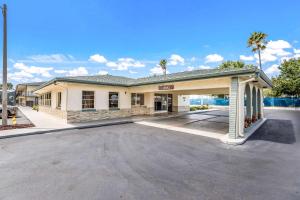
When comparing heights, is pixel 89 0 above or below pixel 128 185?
above

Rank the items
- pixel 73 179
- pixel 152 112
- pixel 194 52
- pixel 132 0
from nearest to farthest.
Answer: pixel 73 179 < pixel 132 0 < pixel 152 112 < pixel 194 52

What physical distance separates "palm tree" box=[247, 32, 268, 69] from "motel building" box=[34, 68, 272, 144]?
21.2 meters

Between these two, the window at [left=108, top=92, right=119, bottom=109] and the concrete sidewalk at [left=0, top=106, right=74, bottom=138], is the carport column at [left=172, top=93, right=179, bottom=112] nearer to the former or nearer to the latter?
the window at [left=108, top=92, right=119, bottom=109]

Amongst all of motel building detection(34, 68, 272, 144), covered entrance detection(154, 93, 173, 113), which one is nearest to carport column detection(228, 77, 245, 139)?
motel building detection(34, 68, 272, 144)

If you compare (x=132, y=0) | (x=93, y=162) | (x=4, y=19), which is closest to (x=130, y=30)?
(x=132, y=0)

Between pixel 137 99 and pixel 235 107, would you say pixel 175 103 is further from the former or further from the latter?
pixel 235 107

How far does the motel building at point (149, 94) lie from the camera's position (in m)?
8.69

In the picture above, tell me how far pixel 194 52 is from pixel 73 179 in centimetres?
2548

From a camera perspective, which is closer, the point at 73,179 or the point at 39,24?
the point at 73,179

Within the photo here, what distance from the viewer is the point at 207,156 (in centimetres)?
616

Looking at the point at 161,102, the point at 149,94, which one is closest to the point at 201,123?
the point at 149,94

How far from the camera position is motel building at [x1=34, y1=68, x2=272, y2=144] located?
8688 millimetres

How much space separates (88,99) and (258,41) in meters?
32.6

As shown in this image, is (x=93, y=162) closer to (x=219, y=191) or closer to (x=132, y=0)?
(x=219, y=191)
